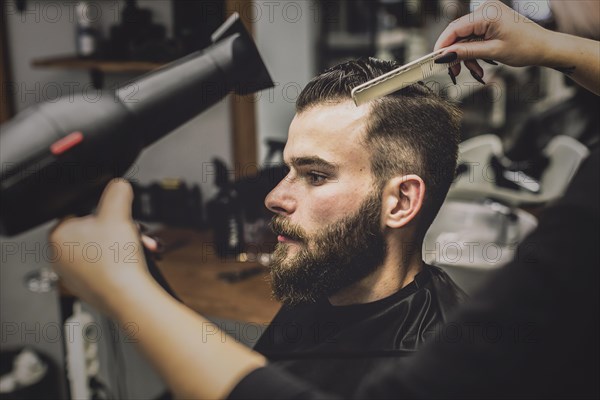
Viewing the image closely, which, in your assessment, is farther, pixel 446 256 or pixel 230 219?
pixel 230 219

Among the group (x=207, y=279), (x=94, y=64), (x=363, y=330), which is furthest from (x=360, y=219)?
(x=94, y=64)

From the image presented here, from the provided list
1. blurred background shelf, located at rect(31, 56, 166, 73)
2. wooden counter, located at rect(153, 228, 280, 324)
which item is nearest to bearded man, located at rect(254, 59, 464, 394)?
wooden counter, located at rect(153, 228, 280, 324)

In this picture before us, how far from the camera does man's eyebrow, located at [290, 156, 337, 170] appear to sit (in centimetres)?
95

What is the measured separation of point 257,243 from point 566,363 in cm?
93

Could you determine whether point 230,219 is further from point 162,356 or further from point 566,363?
point 566,363

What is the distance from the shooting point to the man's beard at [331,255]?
96cm

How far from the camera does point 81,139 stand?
77 centimetres

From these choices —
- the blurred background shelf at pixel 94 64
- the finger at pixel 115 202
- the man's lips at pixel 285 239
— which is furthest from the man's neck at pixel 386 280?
the blurred background shelf at pixel 94 64

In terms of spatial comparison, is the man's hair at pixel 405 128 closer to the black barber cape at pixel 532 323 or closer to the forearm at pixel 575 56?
the forearm at pixel 575 56

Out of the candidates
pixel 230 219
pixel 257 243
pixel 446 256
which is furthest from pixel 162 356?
pixel 230 219

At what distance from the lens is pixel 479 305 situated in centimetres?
66

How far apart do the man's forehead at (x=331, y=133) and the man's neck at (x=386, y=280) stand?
0.18 m

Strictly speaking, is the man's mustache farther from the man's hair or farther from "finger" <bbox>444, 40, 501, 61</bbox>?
"finger" <bbox>444, 40, 501, 61</bbox>

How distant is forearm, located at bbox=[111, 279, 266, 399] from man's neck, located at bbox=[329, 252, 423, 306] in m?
0.27
